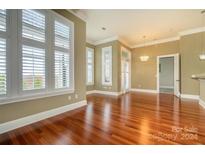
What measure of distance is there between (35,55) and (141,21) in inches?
155

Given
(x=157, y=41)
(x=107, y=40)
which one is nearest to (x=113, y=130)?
(x=107, y=40)

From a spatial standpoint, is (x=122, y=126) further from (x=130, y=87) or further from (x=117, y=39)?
(x=130, y=87)

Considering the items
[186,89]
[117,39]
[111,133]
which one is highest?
[117,39]

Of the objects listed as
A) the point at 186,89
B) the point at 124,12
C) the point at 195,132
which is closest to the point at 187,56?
the point at 186,89

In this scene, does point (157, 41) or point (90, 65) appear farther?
point (90, 65)

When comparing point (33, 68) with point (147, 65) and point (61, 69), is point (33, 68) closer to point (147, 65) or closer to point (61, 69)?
point (61, 69)

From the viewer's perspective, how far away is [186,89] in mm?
5871

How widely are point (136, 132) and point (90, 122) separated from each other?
42.8 inches

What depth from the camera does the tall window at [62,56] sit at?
3.52 metres

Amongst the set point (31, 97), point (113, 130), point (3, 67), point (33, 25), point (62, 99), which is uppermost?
point (33, 25)

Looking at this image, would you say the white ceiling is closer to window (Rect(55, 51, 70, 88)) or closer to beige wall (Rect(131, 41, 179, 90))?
beige wall (Rect(131, 41, 179, 90))

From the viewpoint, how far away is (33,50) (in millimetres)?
2898

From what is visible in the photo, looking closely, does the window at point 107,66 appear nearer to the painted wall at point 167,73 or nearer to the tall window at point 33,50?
the tall window at point 33,50

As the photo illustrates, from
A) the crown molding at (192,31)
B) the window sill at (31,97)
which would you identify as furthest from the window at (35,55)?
the crown molding at (192,31)
